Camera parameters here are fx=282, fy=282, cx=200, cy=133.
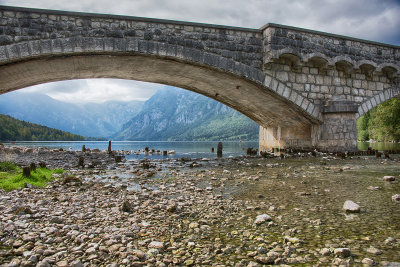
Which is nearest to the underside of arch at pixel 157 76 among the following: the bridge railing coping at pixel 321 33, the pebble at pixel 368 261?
the bridge railing coping at pixel 321 33

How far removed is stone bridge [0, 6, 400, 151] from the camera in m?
11.0

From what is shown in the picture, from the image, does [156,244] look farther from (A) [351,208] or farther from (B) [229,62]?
(B) [229,62]

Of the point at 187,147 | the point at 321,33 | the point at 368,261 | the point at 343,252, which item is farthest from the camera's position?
the point at 187,147

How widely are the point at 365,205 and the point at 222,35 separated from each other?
1036 cm

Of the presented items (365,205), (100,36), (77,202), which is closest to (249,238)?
(365,205)

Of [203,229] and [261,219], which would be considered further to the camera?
[261,219]

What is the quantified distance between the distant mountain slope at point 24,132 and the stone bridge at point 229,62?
96.4 m

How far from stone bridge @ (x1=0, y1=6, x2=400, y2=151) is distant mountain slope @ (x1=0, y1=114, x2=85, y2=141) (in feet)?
316

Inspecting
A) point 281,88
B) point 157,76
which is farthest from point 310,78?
point 157,76

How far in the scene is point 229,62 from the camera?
13.0 meters

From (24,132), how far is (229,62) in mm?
111416

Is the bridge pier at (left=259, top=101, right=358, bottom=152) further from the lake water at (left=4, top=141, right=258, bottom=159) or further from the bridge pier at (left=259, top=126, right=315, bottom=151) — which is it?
the lake water at (left=4, top=141, right=258, bottom=159)

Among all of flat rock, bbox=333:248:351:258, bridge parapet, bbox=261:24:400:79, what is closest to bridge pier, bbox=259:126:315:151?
bridge parapet, bbox=261:24:400:79

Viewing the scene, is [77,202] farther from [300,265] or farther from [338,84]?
[338,84]
